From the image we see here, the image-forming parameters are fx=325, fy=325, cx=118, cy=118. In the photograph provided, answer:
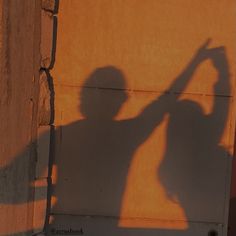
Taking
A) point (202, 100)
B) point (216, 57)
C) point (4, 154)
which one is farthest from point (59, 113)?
point (216, 57)

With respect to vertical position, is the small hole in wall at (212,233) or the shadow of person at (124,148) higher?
the shadow of person at (124,148)

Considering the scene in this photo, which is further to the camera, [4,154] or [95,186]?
[95,186]

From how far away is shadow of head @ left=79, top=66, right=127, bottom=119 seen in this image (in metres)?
2.27

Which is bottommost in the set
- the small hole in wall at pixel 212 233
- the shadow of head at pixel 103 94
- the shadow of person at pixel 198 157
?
the small hole in wall at pixel 212 233

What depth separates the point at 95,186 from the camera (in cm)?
234

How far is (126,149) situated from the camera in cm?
231

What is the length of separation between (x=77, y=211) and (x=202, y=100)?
119 cm

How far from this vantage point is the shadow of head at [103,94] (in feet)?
7.45

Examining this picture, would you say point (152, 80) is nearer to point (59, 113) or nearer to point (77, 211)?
point (59, 113)

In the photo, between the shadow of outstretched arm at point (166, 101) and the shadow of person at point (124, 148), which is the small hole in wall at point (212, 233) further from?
the shadow of outstretched arm at point (166, 101)

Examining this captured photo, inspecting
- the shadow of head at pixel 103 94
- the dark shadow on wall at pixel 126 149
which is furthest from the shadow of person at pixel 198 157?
the shadow of head at pixel 103 94

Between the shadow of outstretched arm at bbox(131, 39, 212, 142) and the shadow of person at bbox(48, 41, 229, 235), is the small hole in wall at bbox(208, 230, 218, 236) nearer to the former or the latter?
the shadow of person at bbox(48, 41, 229, 235)

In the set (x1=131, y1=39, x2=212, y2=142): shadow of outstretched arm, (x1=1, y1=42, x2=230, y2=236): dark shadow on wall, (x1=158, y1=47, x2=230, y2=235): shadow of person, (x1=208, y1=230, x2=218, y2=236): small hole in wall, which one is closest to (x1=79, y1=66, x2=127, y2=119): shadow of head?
(x1=1, y1=42, x2=230, y2=236): dark shadow on wall

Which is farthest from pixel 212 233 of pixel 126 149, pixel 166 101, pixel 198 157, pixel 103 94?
pixel 103 94
